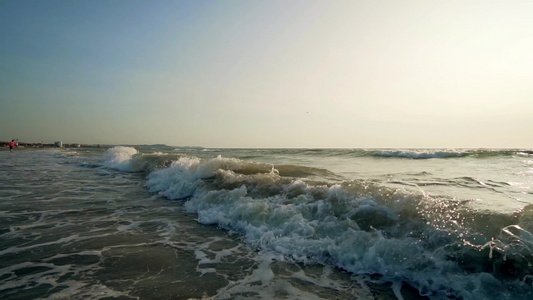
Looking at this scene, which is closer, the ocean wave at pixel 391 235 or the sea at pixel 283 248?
the sea at pixel 283 248

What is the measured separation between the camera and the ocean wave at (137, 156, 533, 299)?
3.69m

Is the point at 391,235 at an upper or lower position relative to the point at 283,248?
upper

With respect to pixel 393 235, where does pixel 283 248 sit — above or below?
below

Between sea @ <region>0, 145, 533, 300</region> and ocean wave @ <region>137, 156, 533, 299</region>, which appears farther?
ocean wave @ <region>137, 156, 533, 299</region>

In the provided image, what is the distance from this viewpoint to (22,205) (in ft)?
25.0

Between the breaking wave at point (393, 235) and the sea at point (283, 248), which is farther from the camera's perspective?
the breaking wave at point (393, 235)

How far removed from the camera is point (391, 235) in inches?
190

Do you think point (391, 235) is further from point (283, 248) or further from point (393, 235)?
point (283, 248)

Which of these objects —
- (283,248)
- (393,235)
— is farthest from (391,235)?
(283,248)

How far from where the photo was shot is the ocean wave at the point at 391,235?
369 cm

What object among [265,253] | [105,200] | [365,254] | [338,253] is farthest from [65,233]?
[365,254]

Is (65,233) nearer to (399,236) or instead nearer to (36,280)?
(36,280)

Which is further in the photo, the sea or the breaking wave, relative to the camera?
the breaking wave

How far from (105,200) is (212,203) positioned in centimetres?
359
